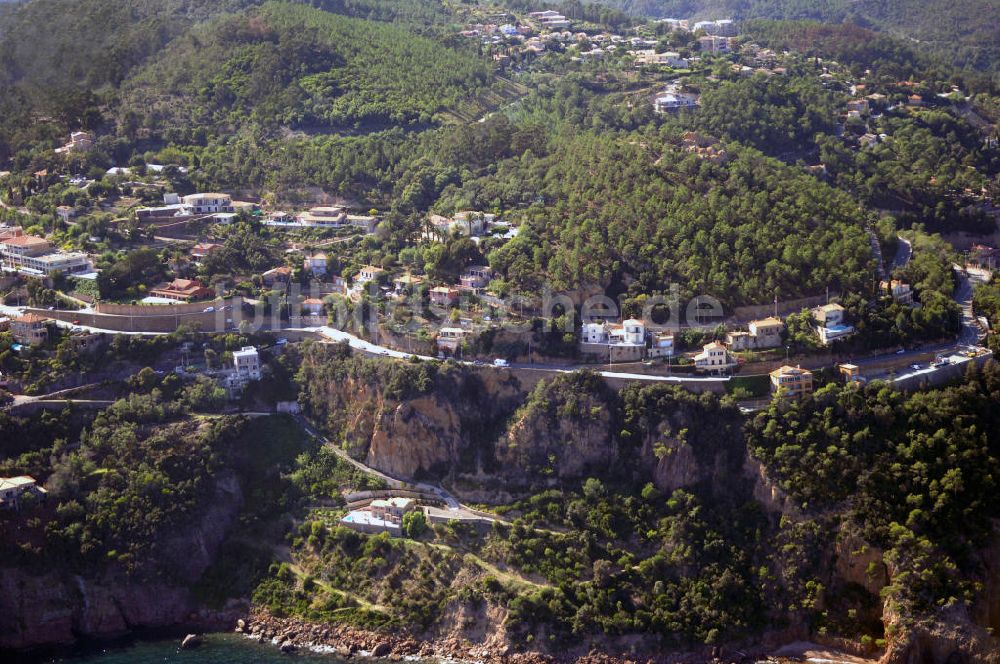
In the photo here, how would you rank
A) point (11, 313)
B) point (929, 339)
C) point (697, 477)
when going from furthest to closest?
1. point (11, 313)
2. point (929, 339)
3. point (697, 477)

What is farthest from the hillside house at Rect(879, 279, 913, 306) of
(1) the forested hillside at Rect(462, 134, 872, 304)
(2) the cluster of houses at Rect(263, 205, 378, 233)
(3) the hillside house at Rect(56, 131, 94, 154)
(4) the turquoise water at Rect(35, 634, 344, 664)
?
(3) the hillside house at Rect(56, 131, 94, 154)

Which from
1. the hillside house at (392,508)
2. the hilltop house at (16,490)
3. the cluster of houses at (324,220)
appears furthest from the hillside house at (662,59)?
the hilltop house at (16,490)

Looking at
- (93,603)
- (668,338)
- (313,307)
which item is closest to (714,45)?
(313,307)

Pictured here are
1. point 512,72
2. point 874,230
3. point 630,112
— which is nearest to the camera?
point 874,230

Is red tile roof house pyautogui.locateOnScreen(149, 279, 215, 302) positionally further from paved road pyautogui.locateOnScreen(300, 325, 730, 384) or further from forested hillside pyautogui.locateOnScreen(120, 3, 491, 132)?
forested hillside pyautogui.locateOnScreen(120, 3, 491, 132)

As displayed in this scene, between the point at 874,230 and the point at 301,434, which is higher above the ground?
the point at 874,230

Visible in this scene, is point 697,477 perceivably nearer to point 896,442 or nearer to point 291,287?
point 896,442

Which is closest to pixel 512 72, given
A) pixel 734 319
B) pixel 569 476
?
pixel 734 319
